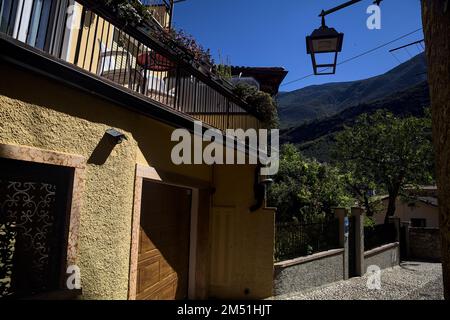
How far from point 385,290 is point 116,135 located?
9.83 meters

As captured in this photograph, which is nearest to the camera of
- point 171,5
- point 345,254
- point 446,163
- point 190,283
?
point 446,163

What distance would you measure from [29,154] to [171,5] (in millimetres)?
8977

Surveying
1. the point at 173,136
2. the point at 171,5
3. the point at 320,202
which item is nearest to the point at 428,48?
the point at 173,136

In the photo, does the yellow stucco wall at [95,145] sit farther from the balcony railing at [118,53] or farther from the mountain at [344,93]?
the mountain at [344,93]

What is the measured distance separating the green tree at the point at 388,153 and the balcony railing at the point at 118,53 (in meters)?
16.6

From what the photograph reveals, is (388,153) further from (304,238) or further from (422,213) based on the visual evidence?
(422,213)

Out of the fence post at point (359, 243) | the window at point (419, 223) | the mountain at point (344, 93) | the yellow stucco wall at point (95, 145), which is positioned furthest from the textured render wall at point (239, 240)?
the mountain at point (344, 93)

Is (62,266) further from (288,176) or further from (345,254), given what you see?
(288,176)

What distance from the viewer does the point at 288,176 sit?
77.8 feet

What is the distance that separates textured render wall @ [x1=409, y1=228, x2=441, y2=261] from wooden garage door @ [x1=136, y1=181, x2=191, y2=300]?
19918 millimetres

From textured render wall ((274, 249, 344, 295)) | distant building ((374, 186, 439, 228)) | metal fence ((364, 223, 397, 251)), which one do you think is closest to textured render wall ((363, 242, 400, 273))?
metal fence ((364, 223, 397, 251))

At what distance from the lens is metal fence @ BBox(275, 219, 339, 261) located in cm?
977

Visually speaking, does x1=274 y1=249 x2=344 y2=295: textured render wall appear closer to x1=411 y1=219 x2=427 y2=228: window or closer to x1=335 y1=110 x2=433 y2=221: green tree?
x1=335 y1=110 x2=433 y2=221: green tree

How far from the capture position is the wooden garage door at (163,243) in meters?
5.30
